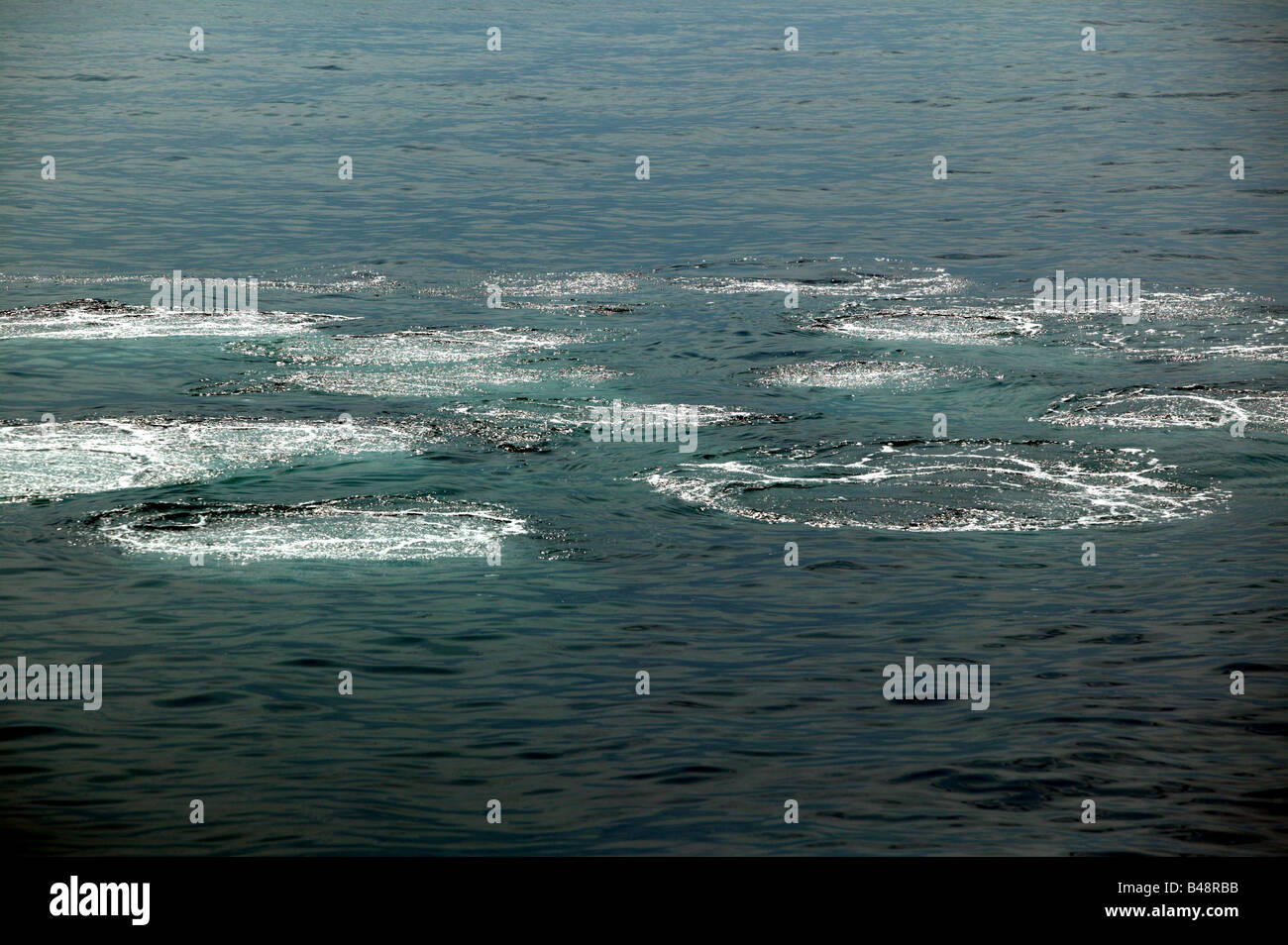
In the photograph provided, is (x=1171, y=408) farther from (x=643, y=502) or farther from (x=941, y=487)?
(x=643, y=502)

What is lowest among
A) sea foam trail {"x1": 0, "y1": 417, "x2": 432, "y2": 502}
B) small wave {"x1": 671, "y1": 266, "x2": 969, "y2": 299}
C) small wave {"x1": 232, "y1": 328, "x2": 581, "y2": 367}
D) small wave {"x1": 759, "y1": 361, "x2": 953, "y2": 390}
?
sea foam trail {"x1": 0, "y1": 417, "x2": 432, "y2": 502}

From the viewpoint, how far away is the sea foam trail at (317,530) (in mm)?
16062

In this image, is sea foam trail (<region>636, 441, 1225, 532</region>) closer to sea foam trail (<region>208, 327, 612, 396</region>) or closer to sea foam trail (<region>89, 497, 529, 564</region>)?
sea foam trail (<region>89, 497, 529, 564</region>)

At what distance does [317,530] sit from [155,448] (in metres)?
3.36

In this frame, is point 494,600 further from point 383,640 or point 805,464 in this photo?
point 805,464

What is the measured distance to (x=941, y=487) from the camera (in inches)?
698

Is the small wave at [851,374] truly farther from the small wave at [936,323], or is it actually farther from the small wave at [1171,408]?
the small wave at [1171,408]

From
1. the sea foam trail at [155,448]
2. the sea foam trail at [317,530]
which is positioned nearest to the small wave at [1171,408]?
the sea foam trail at [317,530]

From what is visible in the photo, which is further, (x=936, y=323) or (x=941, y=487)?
(x=936, y=323)

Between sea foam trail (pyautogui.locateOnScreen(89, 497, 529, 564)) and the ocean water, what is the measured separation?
54 millimetres

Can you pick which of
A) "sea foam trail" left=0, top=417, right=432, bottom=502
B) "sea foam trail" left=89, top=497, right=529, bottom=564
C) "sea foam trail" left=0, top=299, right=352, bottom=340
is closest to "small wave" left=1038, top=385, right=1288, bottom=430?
"sea foam trail" left=89, top=497, right=529, bottom=564

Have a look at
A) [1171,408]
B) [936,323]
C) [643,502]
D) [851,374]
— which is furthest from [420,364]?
[1171,408]

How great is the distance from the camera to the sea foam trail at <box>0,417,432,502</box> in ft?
59.0
